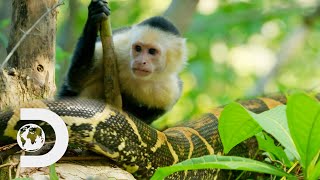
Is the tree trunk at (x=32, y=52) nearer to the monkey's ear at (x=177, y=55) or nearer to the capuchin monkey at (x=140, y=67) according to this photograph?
the capuchin monkey at (x=140, y=67)

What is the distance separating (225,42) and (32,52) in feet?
32.6

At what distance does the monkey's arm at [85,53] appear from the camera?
376 cm

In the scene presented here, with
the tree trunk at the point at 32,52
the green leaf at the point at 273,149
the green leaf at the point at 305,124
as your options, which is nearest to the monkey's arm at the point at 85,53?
the tree trunk at the point at 32,52

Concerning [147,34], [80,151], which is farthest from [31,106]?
[147,34]

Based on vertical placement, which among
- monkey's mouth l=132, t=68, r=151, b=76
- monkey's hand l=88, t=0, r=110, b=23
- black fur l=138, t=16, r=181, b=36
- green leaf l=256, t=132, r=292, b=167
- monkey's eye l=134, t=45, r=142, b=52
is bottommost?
green leaf l=256, t=132, r=292, b=167

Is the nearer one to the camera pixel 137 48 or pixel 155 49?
pixel 137 48

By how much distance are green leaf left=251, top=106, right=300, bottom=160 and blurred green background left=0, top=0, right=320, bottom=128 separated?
2360 mm

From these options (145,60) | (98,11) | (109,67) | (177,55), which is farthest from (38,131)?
(177,55)

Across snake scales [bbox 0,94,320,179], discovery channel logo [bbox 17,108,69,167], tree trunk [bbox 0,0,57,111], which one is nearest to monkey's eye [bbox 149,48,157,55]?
snake scales [bbox 0,94,320,179]

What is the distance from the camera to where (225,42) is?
1324 centimetres

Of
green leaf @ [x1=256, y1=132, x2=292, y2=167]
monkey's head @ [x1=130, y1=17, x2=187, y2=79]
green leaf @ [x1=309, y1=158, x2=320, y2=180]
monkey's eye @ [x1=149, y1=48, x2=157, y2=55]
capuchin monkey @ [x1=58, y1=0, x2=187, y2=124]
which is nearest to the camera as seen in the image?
green leaf @ [x1=309, y1=158, x2=320, y2=180]

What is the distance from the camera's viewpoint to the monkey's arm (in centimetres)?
376

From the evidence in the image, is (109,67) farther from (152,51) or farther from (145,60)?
(152,51)

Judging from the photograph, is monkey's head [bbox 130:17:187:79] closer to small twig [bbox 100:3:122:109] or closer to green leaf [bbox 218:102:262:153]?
small twig [bbox 100:3:122:109]
